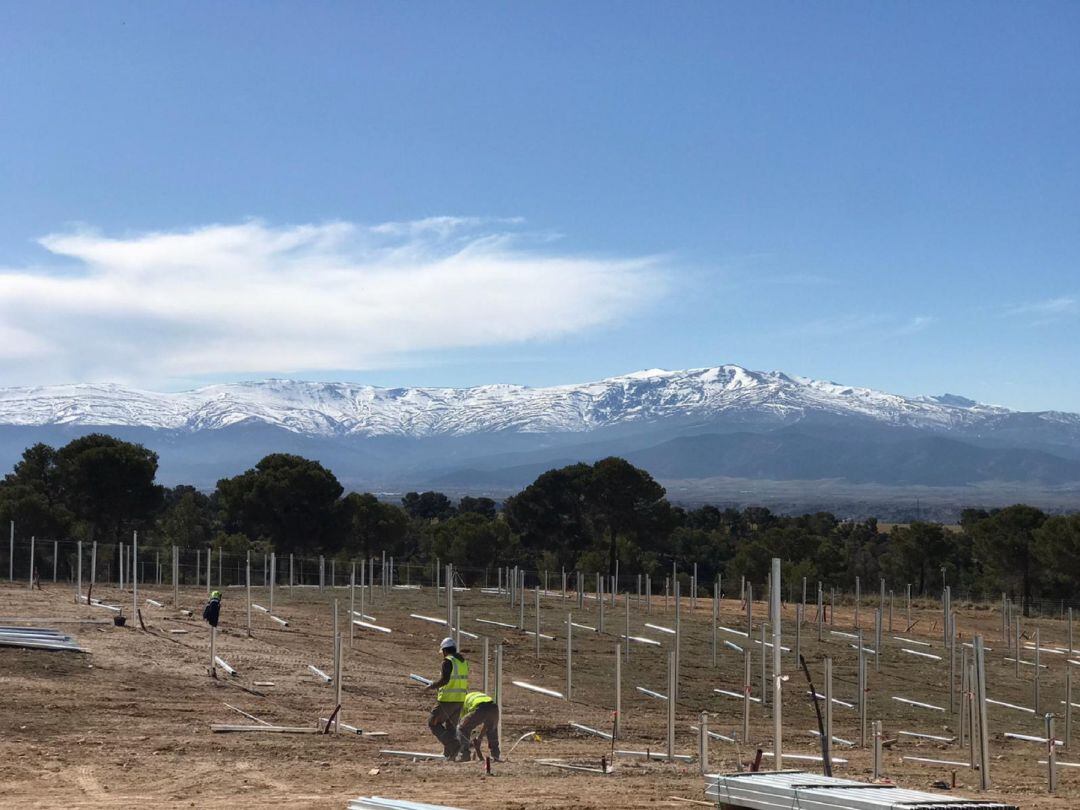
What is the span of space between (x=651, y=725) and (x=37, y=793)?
1193 centimetres

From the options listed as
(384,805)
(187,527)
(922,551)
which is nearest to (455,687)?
(384,805)

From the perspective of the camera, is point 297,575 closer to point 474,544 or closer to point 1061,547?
point 474,544

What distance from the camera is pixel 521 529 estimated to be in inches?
3041

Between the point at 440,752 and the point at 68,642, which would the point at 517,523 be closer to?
the point at 68,642

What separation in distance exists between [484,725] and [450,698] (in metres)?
0.57

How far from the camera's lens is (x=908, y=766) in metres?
19.3

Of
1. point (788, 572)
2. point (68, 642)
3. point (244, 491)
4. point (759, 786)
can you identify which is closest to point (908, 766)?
point (759, 786)

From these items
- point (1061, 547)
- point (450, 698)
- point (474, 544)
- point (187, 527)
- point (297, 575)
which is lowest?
point (297, 575)

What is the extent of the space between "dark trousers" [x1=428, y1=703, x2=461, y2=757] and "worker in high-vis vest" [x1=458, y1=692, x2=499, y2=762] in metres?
0.09

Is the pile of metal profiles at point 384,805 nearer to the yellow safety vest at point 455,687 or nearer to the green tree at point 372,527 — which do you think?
the yellow safety vest at point 455,687

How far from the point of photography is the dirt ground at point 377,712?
1479 cm

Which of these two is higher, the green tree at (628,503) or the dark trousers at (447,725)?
the green tree at (628,503)

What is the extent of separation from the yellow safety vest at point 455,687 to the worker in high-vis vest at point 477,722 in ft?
0.42

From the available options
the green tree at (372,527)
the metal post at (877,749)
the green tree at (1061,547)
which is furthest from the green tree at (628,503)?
the metal post at (877,749)
